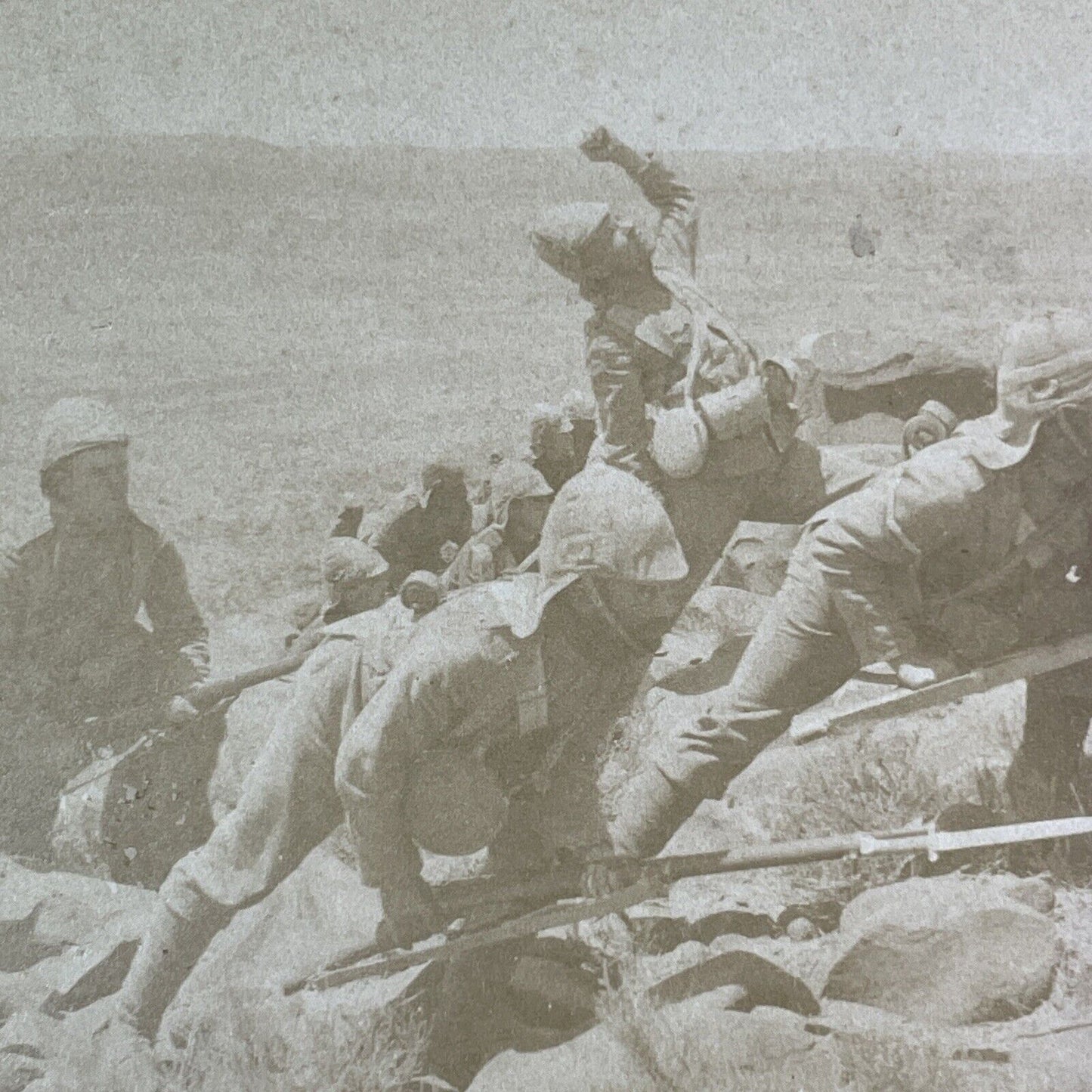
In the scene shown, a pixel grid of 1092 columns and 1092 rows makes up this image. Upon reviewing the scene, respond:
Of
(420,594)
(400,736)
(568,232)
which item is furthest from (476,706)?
(568,232)

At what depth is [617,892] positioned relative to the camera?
3.14 meters

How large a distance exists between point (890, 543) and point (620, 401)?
80 cm

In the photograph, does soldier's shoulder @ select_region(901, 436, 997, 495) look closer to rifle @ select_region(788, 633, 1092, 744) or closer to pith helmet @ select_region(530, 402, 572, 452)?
rifle @ select_region(788, 633, 1092, 744)

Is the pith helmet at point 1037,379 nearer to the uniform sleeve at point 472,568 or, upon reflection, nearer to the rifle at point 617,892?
the rifle at point 617,892

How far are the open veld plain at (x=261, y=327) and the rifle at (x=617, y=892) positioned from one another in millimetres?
1052

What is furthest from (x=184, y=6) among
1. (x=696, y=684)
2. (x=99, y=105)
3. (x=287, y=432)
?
(x=696, y=684)

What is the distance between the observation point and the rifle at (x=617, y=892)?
2.93m

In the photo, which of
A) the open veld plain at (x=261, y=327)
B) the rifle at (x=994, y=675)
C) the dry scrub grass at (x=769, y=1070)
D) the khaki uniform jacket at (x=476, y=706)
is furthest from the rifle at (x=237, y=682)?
the rifle at (x=994, y=675)

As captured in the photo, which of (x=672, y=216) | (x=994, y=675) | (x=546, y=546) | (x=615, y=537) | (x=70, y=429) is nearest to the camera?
(x=994, y=675)

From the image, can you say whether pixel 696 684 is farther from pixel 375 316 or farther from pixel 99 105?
pixel 99 105

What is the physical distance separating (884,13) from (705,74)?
49 centimetres

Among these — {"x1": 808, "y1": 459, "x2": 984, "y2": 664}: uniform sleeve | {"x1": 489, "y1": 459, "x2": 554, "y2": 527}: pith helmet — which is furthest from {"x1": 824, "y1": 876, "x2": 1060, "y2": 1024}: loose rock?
{"x1": 489, "y1": 459, "x2": 554, "y2": 527}: pith helmet

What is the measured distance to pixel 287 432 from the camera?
352cm

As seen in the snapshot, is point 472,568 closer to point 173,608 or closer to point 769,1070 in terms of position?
point 173,608
